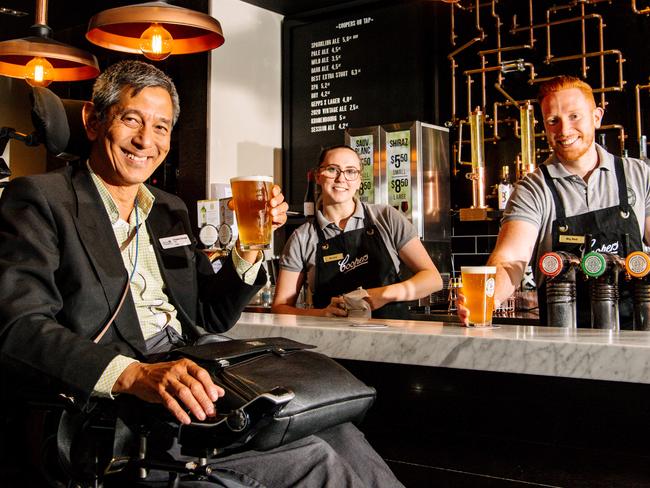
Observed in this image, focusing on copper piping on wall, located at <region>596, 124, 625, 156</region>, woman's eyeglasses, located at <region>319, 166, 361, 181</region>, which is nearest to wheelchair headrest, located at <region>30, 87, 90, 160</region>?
woman's eyeglasses, located at <region>319, 166, 361, 181</region>

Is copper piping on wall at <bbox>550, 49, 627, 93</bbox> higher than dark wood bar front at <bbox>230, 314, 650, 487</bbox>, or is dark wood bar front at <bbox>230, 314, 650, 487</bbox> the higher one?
copper piping on wall at <bbox>550, 49, 627, 93</bbox>

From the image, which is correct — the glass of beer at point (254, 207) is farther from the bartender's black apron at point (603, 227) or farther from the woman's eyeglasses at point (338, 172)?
the woman's eyeglasses at point (338, 172)

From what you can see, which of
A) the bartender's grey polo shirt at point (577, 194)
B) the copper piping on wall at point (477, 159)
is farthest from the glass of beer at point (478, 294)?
the copper piping on wall at point (477, 159)

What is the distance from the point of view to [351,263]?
380 cm

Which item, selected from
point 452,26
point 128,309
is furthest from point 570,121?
point 452,26

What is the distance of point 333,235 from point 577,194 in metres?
1.27

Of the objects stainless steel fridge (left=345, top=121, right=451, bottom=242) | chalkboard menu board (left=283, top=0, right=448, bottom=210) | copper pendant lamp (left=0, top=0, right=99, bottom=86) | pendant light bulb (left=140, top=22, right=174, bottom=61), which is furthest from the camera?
chalkboard menu board (left=283, top=0, right=448, bottom=210)

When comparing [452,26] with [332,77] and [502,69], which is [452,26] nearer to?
[502,69]

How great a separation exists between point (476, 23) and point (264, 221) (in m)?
4.08

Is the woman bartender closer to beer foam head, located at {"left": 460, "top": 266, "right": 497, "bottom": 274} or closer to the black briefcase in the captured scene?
beer foam head, located at {"left": 460, "top": 266, "right": 497, "bottom": 274}

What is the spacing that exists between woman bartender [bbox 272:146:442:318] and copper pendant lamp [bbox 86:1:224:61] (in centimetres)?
83

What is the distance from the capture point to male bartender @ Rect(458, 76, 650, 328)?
9.39ft

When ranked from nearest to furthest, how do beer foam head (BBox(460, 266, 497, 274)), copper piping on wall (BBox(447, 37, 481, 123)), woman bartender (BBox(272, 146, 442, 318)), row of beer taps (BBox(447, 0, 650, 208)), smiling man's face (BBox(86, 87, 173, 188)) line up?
smiling man's face (BBox(86, 87, 173, 188)) → beer foam head (BBox(460, 266, 497, 274)) → woman bartender (BBox(272, 146, 442, 318)) → row of beer taps (BBox(447, 0, 650, 208)) → copper piping on wall (BBox(447, 37, 481, 123))

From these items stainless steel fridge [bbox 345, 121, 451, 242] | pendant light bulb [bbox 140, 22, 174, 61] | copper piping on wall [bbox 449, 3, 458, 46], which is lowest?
stainless steel fridge [bbox 345, 121, 451, 242]
